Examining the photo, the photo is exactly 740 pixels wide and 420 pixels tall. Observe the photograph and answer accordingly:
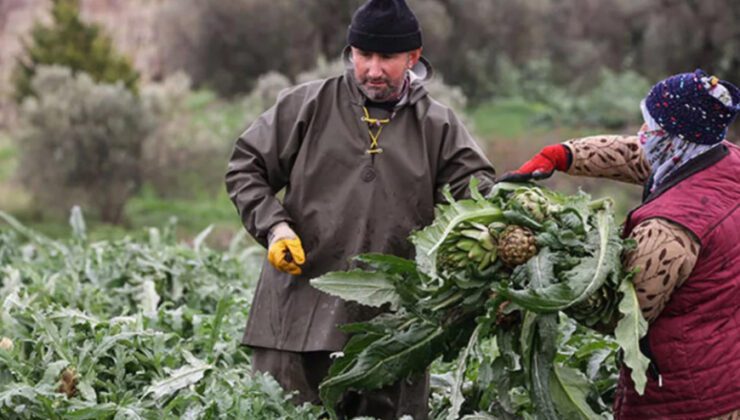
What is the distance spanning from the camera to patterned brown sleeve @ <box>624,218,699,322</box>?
3797mm

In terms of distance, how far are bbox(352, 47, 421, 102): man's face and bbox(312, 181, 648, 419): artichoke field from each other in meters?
0.71

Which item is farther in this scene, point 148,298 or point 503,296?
point 148,298

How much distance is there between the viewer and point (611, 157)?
4469mm

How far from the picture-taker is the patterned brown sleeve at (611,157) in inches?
176

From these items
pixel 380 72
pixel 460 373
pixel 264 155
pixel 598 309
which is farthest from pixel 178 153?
pixel 598 309

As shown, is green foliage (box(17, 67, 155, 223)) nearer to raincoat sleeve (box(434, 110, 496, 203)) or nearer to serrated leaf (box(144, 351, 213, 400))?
serrated leaf (box(144, 351, 213, 400))

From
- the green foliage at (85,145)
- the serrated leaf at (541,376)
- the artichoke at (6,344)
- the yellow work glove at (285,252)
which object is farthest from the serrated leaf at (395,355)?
the green foliage at (85,145)

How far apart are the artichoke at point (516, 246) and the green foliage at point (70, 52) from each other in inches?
720

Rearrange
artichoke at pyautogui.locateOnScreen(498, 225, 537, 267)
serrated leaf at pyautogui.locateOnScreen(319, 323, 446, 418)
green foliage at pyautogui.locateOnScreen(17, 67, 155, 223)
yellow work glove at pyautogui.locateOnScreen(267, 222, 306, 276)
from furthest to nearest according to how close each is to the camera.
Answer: green foliage at pyautogui.locateOnScreen(17, 67, 155, 223)
yellow work glove at pyautogui.locateOnScreen(267, 222, 306, 276)
serrated leaf at pyautogui.locateOnScreen(319, 323, 446, 418)
artichoke at pyautogui.locateOnScreen(498, 225, 537, 267)

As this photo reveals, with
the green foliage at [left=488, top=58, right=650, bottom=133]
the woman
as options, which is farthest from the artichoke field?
the green foliage at [left=488, top=58, right=650, bottom=133]

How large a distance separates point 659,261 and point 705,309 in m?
0.26

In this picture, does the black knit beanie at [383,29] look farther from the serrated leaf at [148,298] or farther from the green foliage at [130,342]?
the serrated leaf at [148,298]

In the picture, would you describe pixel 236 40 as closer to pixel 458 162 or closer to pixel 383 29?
pixel 458 162

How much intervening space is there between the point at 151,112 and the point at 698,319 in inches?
648
